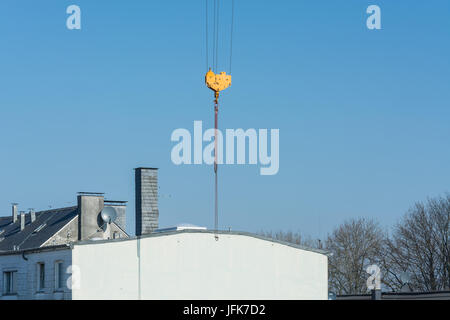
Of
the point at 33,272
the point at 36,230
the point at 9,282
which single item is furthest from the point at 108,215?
the point at 36,230

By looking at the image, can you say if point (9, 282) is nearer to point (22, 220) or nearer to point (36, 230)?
point (36, 230)

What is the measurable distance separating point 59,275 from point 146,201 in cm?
968

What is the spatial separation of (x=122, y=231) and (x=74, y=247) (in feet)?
84.3

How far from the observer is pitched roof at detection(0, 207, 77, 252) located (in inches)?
2487

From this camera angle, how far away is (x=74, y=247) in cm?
4034

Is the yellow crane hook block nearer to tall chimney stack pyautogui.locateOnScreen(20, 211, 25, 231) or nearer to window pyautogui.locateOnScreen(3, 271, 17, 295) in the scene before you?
window pyautogui.locateOnScreen(3, 271, 17, 295)

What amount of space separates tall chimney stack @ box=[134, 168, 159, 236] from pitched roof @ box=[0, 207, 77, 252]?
13194 millimetres

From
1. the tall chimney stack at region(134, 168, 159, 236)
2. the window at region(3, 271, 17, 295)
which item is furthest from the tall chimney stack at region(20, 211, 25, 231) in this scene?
the window at region(3, 271, 17, 295)

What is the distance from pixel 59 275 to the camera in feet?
139

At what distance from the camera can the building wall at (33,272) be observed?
41562 mm

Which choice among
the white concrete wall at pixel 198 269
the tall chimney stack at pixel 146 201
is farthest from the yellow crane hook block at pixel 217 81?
the tall chimney stack at pixel 146 201
